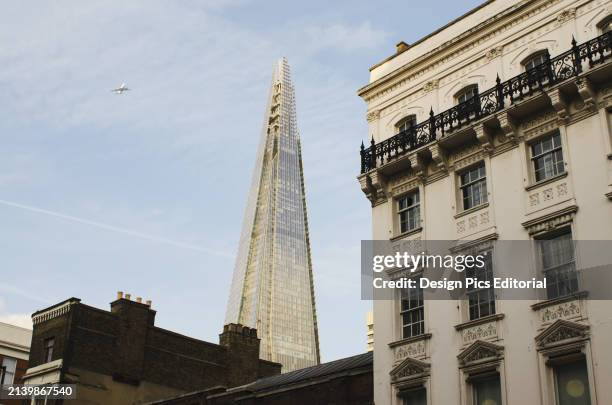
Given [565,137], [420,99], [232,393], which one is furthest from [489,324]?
[232,393]

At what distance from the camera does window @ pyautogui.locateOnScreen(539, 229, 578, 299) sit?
24.5 metres

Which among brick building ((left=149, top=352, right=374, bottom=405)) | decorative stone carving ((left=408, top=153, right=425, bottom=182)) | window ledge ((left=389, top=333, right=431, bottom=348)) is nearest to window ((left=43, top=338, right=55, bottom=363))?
brick building ((left=149, top=352, right=374, bottom=405))

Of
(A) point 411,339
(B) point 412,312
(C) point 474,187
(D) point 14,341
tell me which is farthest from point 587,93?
(D) point 14,341

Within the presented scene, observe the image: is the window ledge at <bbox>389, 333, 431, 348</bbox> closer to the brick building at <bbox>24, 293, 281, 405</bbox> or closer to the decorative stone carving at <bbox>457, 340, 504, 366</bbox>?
the decorative stone carving at <bbox>457, 340, 504, 366</bbox>

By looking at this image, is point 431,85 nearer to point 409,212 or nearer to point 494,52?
point 494,52

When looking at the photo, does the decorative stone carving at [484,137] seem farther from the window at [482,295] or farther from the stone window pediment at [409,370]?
the stone window pediment at [409,370]

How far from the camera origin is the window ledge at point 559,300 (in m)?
23.7

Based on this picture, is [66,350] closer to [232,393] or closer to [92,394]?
[92,394]

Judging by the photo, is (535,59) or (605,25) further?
(535,59)

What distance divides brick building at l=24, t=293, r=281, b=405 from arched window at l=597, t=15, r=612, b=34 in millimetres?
33007

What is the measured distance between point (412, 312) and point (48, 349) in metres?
27.4

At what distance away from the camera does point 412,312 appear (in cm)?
2902

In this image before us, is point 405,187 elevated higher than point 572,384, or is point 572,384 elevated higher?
point 405,187

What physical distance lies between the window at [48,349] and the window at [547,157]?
31.8 meters
